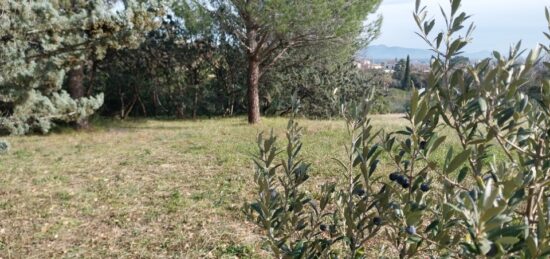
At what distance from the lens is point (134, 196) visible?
464 cm

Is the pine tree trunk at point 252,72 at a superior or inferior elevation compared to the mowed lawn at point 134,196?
superior

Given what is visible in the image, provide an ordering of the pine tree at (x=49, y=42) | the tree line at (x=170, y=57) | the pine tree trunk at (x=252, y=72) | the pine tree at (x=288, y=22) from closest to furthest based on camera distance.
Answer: the pine tree at (x=49, y=42) < the tree line at (x=170, y=57) < the pine tree at (x=288, y=22) < the pine tree trunk at (x=252, y=72)

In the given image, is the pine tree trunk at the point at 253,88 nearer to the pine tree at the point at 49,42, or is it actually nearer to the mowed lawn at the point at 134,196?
the mowed lawn at the point at 134,196

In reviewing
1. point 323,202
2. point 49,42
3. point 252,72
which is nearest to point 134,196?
point 49,42

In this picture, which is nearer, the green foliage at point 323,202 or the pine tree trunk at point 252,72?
the green foliage at point 323,202

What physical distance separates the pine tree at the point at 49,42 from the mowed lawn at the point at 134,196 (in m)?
0.91

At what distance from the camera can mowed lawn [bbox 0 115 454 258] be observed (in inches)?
133

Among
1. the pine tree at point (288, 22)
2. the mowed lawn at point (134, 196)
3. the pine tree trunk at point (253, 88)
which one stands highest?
the pine tree at point (288, 22)

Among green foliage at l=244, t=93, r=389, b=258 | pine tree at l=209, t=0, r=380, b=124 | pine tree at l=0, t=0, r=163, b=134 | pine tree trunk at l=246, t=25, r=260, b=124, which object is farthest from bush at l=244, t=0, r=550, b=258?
pine tree trunk at l=246, t=25, r=260, b=124

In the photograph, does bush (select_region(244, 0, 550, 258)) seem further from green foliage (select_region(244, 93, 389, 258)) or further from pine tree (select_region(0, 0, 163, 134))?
pine tree (select_region(0, 0, 163, 134))

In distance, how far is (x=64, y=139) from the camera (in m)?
8.88

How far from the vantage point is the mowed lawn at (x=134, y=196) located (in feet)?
11.1

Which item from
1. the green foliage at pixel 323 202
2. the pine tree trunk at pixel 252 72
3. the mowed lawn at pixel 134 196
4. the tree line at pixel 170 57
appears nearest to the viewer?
the green foliage at pixel 323 202

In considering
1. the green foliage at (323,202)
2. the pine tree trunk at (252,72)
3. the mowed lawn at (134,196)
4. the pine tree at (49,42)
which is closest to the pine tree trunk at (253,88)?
the pine tree trunk at (252,72)
